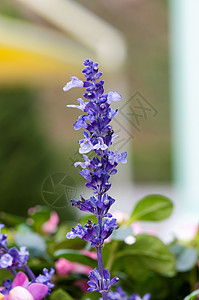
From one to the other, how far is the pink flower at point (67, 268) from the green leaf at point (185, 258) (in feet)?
0.26

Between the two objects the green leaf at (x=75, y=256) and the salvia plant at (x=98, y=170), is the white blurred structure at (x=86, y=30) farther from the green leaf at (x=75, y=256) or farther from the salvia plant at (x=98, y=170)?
the salvia plant at (x=98, y=170)

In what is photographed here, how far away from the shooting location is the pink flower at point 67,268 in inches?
17.2

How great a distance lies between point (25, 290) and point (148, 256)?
0.15m

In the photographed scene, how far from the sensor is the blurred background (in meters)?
3.20

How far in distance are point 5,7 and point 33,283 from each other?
16.6 ft

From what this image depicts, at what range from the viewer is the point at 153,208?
1.44 feet

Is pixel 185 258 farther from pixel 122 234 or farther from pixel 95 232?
pixel 95 232

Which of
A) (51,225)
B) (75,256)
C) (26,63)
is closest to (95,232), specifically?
(75,256)

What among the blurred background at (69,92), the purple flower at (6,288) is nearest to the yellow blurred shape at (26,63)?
the blurred background at (69,92)

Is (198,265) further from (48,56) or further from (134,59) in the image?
(134,59)

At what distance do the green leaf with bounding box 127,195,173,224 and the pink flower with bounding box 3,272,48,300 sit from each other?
15cm

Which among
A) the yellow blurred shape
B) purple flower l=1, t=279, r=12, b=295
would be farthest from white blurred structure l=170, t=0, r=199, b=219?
purple flower l=1, t=279, r=12, b=295

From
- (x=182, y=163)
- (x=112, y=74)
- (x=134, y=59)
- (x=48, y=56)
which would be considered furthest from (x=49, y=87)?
(x=48, y=56)

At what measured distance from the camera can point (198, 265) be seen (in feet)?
1.47
